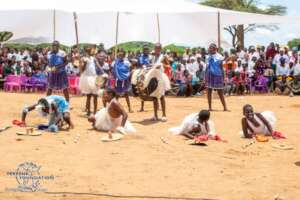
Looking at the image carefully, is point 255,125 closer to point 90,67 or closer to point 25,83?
point 90,67

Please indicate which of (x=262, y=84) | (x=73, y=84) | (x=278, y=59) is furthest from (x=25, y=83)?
(x=278, y=59)

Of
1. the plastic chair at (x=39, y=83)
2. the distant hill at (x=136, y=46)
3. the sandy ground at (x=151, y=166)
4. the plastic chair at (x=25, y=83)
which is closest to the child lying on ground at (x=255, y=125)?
the sandy ground at (x=151, y=166)

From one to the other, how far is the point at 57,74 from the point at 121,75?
146 centimetres

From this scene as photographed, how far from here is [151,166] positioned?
24.0ft

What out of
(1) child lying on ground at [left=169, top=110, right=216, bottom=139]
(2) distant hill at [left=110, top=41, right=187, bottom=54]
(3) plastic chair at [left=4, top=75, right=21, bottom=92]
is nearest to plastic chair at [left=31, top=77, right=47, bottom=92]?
(3) plastic chair at [left=4, top=75, right=21, bottom=92]

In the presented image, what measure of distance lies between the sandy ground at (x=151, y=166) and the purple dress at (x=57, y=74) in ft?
6.20

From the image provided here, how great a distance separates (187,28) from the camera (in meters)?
15.3

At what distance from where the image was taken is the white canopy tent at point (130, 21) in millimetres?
→ 14078

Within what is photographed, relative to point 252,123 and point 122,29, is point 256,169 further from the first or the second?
point 122,29

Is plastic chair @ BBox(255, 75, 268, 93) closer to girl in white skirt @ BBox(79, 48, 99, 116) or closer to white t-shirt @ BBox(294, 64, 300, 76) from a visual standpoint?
white t-shirt @ BBox(294, 64, 300, 76)

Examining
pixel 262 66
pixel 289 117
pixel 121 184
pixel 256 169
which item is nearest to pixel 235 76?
pixel 262 66

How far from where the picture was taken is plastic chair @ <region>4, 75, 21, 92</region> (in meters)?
19.8

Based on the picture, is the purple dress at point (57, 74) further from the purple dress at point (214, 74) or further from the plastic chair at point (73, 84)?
the plastic chair at point (73, 84)

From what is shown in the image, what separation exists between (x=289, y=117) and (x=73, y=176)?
7.50m
